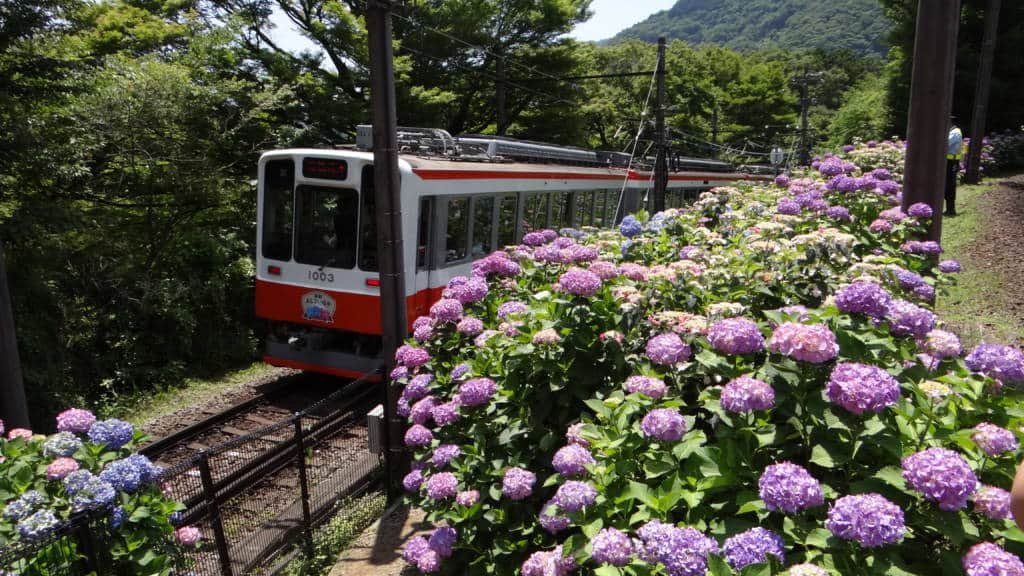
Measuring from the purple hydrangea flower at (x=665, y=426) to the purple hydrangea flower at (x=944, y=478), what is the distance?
716 mm

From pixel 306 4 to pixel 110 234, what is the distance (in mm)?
10282

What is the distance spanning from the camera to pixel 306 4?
1845 centimetres

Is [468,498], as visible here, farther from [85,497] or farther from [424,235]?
[424,235]

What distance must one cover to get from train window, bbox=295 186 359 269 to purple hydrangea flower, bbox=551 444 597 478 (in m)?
6.13

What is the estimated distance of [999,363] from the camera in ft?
8.46

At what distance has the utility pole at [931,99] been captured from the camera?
15.6 feet

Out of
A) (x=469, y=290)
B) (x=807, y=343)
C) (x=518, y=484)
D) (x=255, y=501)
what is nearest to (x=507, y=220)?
(x=255, y=501)

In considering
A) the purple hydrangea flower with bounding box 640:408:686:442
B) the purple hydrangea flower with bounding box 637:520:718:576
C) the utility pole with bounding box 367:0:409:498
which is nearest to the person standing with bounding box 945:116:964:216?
the utility pole with bounding box 367:0:409:498

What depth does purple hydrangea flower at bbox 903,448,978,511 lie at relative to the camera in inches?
77.0

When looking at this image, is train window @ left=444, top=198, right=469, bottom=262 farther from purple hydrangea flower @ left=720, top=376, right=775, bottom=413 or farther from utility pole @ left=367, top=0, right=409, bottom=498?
purple hydrangea flower @ left=720, top=376, right=775, bottom=413

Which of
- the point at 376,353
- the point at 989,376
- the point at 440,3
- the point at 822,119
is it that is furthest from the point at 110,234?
the point at 822,119

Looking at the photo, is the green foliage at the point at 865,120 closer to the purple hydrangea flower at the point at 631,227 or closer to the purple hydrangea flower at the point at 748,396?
the purple hydrangea flower at the point at 631,227

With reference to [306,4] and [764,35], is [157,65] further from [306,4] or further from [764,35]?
[764,35]

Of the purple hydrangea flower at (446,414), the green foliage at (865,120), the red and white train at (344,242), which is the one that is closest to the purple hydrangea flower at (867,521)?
the purple hydrangea flower at (446,414)
